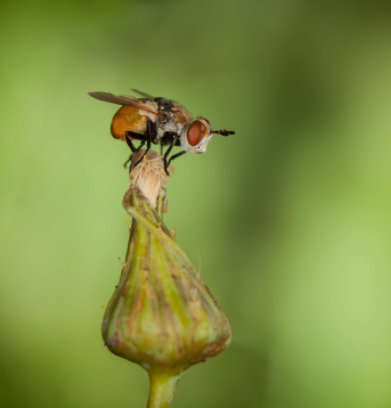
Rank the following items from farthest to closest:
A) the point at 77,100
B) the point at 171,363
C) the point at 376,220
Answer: the point at 77,100
the point at 376,220
the point at 171,363

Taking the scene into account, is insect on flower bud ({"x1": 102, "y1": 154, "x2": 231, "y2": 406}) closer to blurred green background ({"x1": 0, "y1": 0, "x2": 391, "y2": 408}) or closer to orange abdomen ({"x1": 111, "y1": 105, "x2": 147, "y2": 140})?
orange abdomen ({"x1": 111, "y1": 105, "x2": 147, "y2": 140})

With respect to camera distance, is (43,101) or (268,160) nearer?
(268,160)

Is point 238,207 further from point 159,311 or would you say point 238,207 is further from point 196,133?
point 159,311

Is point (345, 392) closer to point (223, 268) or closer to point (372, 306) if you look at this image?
point (372, 306)

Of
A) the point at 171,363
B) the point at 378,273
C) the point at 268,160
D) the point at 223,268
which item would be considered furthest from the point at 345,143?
the point at 171,363

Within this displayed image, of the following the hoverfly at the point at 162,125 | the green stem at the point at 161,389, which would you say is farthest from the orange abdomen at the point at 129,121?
the green stem at the point at 161,389

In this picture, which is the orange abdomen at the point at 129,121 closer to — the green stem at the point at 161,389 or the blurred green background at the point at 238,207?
the green stem at the point at 161,389

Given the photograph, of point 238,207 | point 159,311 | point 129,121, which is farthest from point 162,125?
point 238,207

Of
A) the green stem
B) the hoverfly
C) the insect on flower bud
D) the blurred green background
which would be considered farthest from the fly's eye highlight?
the blurred green background
